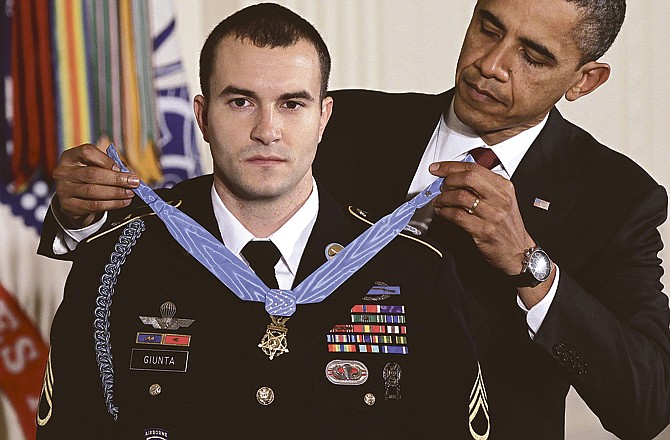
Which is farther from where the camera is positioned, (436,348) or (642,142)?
(642,142)

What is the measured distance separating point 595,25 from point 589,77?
16 cm

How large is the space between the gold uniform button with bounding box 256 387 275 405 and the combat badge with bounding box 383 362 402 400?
21 centimetres

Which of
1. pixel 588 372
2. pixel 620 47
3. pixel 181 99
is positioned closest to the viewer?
pixel 588 372

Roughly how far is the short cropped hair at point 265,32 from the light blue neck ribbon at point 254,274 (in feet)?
0.80

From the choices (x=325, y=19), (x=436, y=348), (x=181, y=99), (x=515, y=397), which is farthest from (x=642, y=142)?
(x=436, y=348)

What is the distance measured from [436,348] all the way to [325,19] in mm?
2151

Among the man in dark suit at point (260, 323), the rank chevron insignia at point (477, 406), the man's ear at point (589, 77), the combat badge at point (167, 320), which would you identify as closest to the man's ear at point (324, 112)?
the man in dark suit at point (260, 323)

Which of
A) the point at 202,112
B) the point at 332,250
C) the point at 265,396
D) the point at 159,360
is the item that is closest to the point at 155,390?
the point at 159,360

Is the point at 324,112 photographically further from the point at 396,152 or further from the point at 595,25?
the point at 595,25

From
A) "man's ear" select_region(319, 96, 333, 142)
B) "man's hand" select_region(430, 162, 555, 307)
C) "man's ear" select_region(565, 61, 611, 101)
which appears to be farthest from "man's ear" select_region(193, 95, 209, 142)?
"man's ear" select_region(565, 61, 611, 101)

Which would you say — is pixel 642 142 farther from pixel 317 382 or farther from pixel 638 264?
pixel 317 382

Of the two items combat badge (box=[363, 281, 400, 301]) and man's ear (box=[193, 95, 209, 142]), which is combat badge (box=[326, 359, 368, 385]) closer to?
combat badge (box=[363, 281, 400, 301])

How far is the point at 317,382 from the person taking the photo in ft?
6.44

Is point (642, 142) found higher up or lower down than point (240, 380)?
higher up
